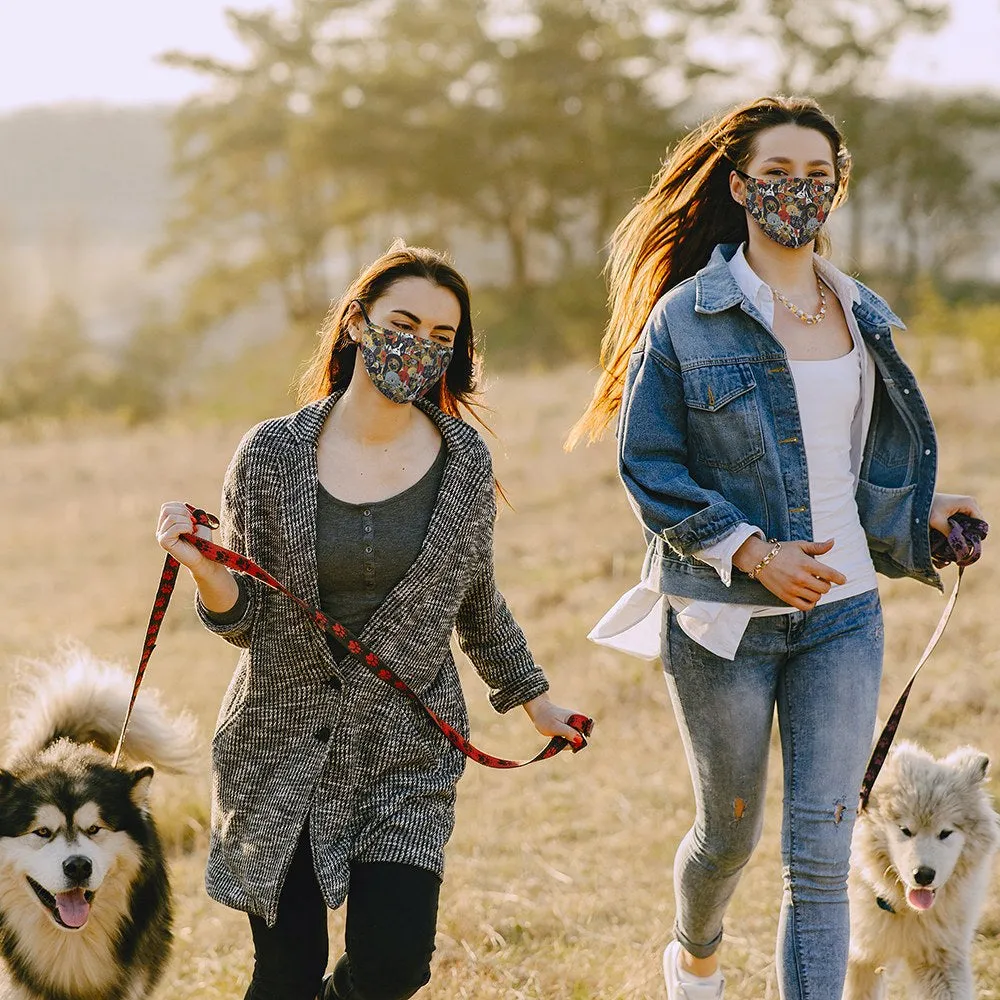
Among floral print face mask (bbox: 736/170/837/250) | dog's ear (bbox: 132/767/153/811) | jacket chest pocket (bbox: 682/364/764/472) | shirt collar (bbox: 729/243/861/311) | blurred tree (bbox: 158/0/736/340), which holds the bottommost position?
dog's ear (bbox: 132/767/153/811)

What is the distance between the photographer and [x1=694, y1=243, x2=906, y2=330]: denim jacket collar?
2.82 metres

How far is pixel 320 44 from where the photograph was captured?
31750mm

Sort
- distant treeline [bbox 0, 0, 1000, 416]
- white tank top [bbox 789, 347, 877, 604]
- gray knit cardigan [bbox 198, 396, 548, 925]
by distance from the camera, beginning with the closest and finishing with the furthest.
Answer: gray knit cardigan [bbox 198, 396, 548, 925] → white tank top [bbox 789, 347, 877, 604] → distant treeline [bbox 0, 0, 1000, 416]

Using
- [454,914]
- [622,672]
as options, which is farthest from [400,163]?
[454,914]

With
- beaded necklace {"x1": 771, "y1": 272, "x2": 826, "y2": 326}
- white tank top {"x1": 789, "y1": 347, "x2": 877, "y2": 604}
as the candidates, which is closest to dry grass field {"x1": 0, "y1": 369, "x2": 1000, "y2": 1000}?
white tank top {"x1": 789, "y1": 347, "x2": 877, "y2": 604}

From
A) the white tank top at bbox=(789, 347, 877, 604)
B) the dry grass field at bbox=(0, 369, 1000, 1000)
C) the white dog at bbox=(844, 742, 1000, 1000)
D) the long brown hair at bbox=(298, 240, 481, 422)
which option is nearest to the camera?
the white tank top at bbox=(789, 347, 877, 604)

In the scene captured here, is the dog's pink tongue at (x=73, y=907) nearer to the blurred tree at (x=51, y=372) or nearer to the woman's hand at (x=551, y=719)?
the woman's hand at (x=551, y=719)

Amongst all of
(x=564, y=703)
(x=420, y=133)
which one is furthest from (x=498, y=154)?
(x=564, y=703)

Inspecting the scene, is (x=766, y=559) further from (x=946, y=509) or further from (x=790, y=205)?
(x=790, y=205)

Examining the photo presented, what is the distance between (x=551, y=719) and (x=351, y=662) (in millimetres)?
502

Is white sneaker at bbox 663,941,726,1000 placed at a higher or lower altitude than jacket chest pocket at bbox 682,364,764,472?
lower

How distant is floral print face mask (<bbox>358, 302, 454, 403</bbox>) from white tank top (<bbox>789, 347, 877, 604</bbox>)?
82cm

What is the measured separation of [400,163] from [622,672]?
2507cm

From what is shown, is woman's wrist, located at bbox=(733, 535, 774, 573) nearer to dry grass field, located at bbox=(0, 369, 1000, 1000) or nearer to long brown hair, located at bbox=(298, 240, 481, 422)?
long brown hair, located at bbox=(298, 240, 481, 422)
